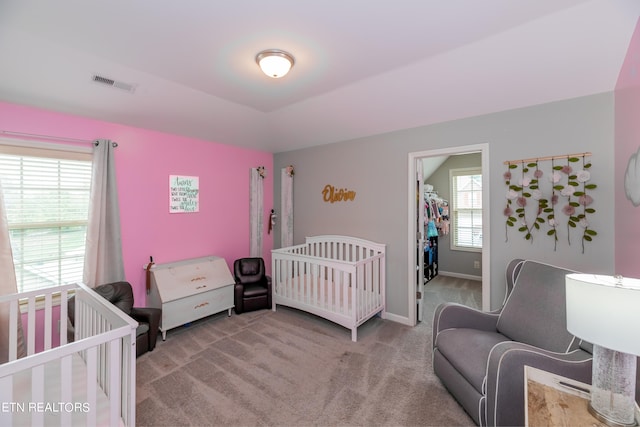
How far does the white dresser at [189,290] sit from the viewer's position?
2.79m

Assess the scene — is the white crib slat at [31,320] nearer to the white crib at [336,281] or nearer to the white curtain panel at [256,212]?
the white crib at [336,281]

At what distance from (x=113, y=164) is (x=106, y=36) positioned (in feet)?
4.22

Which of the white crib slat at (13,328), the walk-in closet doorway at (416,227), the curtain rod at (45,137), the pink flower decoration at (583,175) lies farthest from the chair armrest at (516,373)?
the curtain rod at (45,137)

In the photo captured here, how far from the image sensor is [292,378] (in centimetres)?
213

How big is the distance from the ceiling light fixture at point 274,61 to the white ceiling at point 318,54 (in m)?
0.07

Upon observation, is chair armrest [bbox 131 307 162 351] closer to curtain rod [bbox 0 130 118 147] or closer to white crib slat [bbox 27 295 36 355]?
white crib slat [bbox 27 295 36 355]

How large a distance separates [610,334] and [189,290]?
3192mm

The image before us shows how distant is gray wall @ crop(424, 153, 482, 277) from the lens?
4.82 metres

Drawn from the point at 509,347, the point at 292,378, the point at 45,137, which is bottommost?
the point at 292,378

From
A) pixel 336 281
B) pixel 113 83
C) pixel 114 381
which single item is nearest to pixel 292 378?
pixel 336 281

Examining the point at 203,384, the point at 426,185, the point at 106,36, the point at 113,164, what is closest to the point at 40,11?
the point at 106,36

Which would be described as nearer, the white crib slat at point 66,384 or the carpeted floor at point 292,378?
the white crib slat at point 66,384

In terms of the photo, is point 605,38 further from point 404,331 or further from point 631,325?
point 404,331

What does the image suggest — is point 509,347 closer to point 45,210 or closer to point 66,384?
point 66,384
